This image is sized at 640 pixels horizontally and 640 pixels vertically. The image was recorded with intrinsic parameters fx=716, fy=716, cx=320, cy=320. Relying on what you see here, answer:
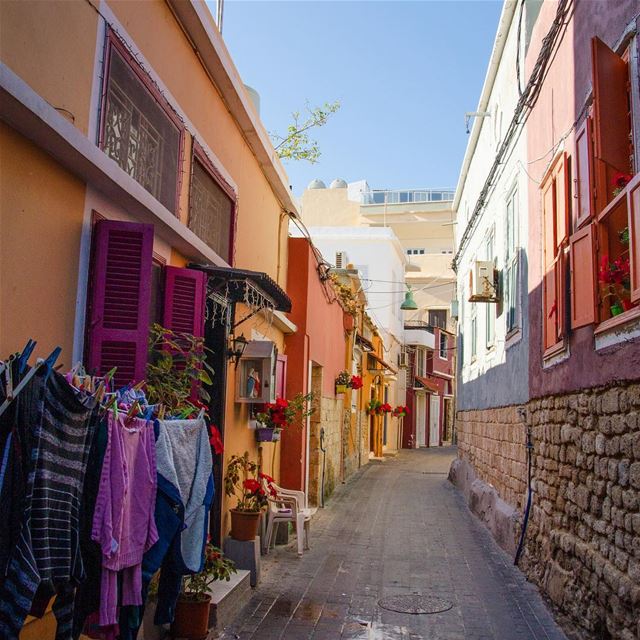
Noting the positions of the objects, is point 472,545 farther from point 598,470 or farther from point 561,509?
point 598,470

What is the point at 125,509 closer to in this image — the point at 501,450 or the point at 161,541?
the point at 161,541

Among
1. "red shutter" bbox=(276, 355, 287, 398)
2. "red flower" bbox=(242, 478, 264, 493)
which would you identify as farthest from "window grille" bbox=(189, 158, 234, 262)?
"red flower" bbox=(242, 478, 264, 493)

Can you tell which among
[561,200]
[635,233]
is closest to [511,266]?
[561,200]

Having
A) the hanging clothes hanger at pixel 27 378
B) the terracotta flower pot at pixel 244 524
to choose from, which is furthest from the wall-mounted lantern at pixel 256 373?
the hanging clothes hanger at pixel 27 378

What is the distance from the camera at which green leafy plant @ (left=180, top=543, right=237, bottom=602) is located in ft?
18.2

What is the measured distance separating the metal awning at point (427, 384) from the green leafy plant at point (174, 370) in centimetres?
3146

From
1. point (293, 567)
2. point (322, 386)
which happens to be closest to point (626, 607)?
point (293, 567)

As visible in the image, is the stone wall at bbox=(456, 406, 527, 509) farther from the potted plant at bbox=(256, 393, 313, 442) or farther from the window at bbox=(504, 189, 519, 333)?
the potted plant at bbox=(256, 393, 313, 442)

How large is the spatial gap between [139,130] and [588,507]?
4.69 m

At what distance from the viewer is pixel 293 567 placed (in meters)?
8.37

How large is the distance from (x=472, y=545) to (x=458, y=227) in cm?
1135

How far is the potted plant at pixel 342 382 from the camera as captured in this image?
51.8 feet

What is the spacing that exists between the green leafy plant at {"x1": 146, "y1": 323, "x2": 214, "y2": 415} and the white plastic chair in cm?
375

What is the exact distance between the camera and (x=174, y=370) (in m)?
5.41
